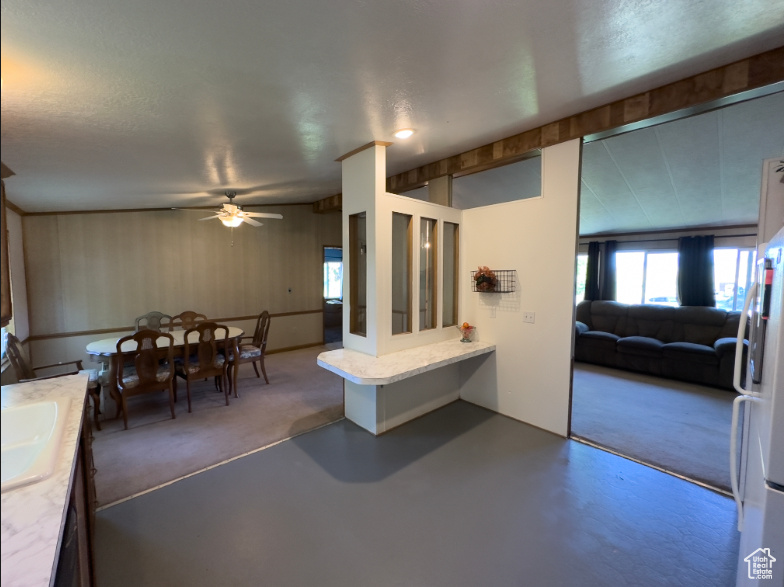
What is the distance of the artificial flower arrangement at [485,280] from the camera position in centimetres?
338

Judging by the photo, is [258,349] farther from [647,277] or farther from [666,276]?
[666,276]

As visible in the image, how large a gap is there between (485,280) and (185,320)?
4.41 meters

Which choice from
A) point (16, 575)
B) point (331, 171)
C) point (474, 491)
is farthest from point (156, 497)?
point (331, 171)

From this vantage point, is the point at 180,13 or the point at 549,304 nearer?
the point at 180,13

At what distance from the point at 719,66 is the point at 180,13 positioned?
3008 millimetres

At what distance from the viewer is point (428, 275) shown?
353 centimetres

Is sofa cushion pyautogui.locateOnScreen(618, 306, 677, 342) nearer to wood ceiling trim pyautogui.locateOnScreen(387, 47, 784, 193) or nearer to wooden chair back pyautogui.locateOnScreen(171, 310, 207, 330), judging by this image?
wood ceiling trim pyautogui.locateOnScreen(387, 47, 784, 193)

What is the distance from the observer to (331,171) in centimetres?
391

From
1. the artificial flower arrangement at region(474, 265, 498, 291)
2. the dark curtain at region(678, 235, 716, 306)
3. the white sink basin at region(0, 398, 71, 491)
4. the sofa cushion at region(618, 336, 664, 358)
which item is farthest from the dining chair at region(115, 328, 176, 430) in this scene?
the dark curtain at region(678, 235, 716, 306)

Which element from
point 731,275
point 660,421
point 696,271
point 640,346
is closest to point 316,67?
point 660,421

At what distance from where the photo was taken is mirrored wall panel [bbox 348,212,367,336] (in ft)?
10.7

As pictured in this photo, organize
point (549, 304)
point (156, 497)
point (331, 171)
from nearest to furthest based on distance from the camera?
1. point (156, 497)
2. point (549, 304)
3. point (331, 171)

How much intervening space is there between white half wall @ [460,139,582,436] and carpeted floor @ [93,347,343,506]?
6.06ft

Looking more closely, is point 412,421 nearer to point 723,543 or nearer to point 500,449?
point 500,449
